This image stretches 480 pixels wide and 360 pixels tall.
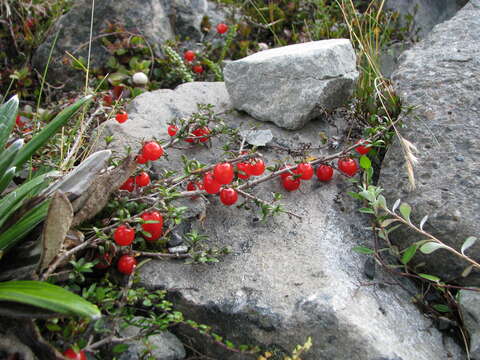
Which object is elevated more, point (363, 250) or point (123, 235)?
point (123, 235)

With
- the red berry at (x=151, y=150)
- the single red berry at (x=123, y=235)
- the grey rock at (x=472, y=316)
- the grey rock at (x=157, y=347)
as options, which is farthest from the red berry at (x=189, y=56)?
the grey rock at (x=472, y=316)

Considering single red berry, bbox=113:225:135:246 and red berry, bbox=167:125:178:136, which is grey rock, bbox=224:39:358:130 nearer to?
red berry, bbox=167:125:178:136

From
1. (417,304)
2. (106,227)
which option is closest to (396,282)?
(417,304)

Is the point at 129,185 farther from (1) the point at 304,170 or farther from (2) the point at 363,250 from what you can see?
(2) the point at 363,250

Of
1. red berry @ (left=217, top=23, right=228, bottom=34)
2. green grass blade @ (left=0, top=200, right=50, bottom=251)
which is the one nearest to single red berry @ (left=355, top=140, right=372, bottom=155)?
green grass blade @ (left=0, top=200, right=50, bottom=251)

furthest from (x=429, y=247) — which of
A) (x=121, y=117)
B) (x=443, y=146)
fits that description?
(x=121, y=117)

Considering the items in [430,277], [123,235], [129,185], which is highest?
[123,235]

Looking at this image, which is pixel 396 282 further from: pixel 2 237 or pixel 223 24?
pixel 223 24
